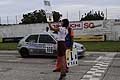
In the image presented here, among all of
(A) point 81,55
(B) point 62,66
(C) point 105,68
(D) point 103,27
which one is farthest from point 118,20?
(B) point 62,66

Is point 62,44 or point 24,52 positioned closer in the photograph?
point 62,44

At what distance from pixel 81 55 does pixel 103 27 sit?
26408mm

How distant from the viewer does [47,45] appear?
20422 millimetres

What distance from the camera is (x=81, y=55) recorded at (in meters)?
20.5

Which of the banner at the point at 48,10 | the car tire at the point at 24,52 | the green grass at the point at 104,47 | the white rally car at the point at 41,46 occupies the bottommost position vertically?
the green grass at the point at 104,47

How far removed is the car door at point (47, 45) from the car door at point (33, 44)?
0.94 ft

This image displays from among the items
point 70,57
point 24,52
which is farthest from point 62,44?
point 24,52

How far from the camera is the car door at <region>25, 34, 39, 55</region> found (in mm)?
20781

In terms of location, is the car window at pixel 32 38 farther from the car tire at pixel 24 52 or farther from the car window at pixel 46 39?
the car tire at pixel 24 52

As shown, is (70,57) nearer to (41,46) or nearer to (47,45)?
(47,45)

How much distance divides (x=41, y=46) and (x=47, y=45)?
A: 41 centimetres

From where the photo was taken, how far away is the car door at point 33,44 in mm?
20781

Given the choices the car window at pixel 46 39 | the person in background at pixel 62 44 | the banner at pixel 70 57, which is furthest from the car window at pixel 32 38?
the person in background at pixel 62 44

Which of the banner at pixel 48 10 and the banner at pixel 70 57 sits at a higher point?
the banner at pixel 48 10
